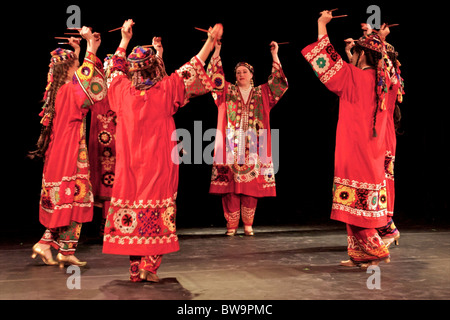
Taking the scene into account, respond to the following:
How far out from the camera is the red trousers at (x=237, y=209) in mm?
4586

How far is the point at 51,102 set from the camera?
133 inches

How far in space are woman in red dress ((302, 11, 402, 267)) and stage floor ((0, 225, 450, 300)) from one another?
283 mm

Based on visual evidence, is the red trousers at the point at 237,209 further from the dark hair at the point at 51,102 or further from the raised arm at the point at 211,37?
the raised arm at the point at 211,37

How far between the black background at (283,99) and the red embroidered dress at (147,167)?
225 centimetres

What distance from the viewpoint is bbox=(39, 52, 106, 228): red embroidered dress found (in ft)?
10.6

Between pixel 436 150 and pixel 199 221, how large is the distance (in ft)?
10.1

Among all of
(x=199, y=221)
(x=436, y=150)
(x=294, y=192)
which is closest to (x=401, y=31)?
(x=436, y=150)

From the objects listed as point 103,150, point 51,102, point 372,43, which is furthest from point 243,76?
point 51,102

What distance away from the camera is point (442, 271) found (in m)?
3.10

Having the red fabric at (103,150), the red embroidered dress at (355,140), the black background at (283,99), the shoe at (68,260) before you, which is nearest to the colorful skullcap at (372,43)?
the red embroidered dress at (355,140)

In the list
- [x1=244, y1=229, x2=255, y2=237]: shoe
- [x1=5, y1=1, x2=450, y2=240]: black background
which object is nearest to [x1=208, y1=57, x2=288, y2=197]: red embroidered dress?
[x1=244, y1=229, x2=255, y2=237]: shoe

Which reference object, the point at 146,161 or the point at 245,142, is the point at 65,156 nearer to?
the point at 146,161

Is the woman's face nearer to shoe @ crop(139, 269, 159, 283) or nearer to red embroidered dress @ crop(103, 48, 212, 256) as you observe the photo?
red embroidered dress @ crop(103, 48, 212, 256)
